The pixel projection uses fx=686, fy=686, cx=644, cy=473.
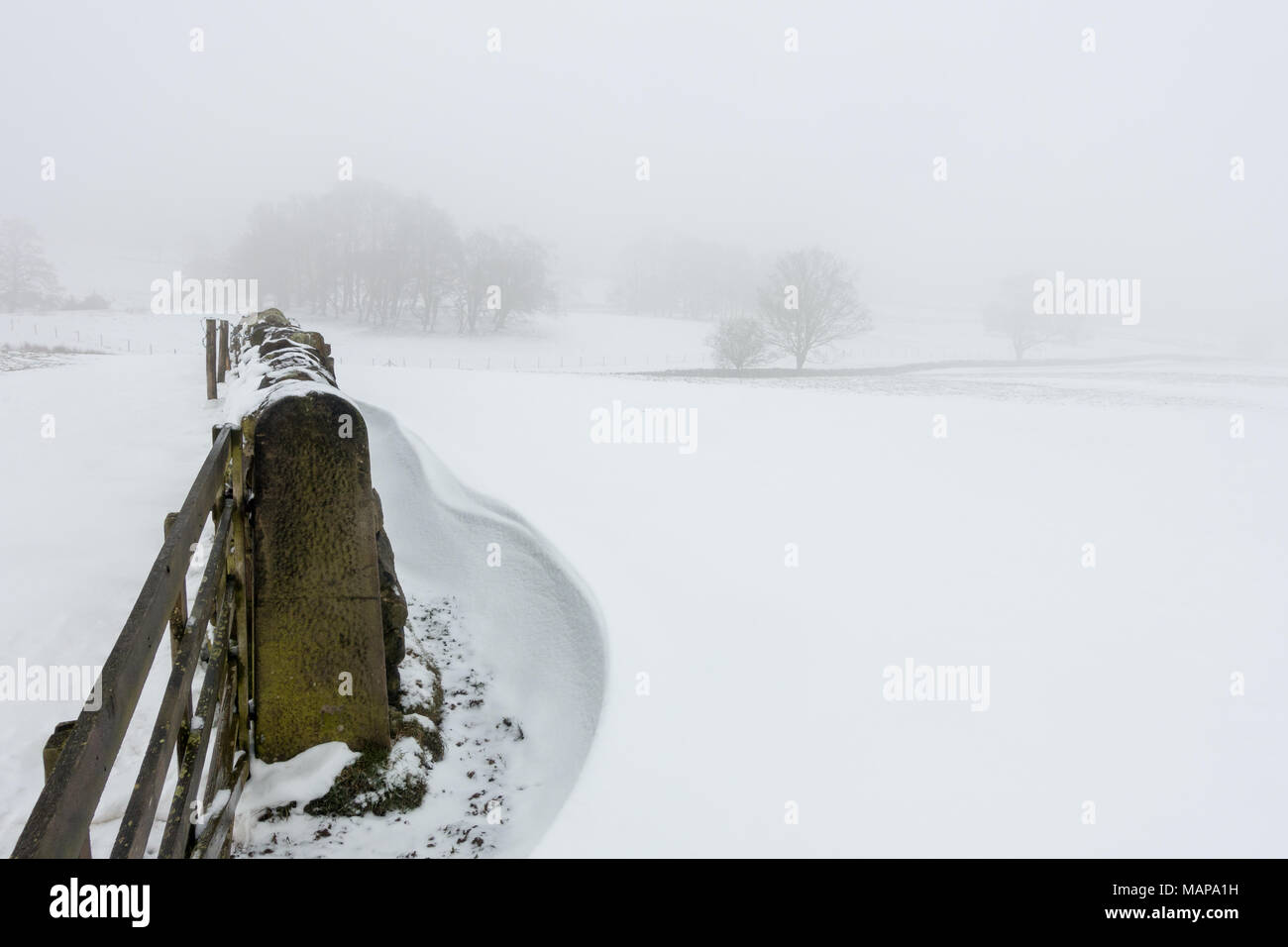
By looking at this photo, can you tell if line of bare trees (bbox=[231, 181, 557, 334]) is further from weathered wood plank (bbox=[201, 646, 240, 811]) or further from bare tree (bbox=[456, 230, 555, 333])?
weathered wood plank (bbox=[201, 646, 240, 811])

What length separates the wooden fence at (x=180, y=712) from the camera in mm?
1028

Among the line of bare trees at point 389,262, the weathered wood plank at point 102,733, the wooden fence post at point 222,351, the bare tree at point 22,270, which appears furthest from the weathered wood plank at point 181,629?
the bare tree at point 22,270

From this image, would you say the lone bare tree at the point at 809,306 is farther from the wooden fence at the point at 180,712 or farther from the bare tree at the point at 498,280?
the wooden fence at the point at 180,712

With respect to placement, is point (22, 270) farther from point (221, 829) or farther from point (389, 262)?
point (221, 829)

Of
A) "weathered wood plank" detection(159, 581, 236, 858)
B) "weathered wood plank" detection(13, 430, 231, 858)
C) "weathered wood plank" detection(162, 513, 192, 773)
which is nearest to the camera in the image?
"weathered wood plank" detection(13, 430, 231, 858)

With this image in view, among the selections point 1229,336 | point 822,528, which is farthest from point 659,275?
point 822,528

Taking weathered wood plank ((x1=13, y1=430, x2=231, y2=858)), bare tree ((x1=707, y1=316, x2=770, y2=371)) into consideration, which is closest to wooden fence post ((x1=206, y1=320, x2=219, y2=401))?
weathered wood plank ((x1=13, y1=430, x2=231, y2=858))

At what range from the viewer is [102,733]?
111 cm

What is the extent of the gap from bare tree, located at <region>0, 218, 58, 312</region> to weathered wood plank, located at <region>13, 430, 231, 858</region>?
2377 inches

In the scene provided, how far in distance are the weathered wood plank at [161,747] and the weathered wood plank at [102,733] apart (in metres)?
0.15

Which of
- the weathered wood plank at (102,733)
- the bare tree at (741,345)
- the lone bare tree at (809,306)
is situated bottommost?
the weathered wood plank at (102,733)

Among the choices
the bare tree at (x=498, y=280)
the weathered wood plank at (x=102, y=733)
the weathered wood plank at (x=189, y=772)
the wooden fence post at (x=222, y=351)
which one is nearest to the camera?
the weathered wood plank at (x=102, y=733)

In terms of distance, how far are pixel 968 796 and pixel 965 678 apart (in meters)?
0.95

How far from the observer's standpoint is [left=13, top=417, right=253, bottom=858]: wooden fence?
40.5 inches
